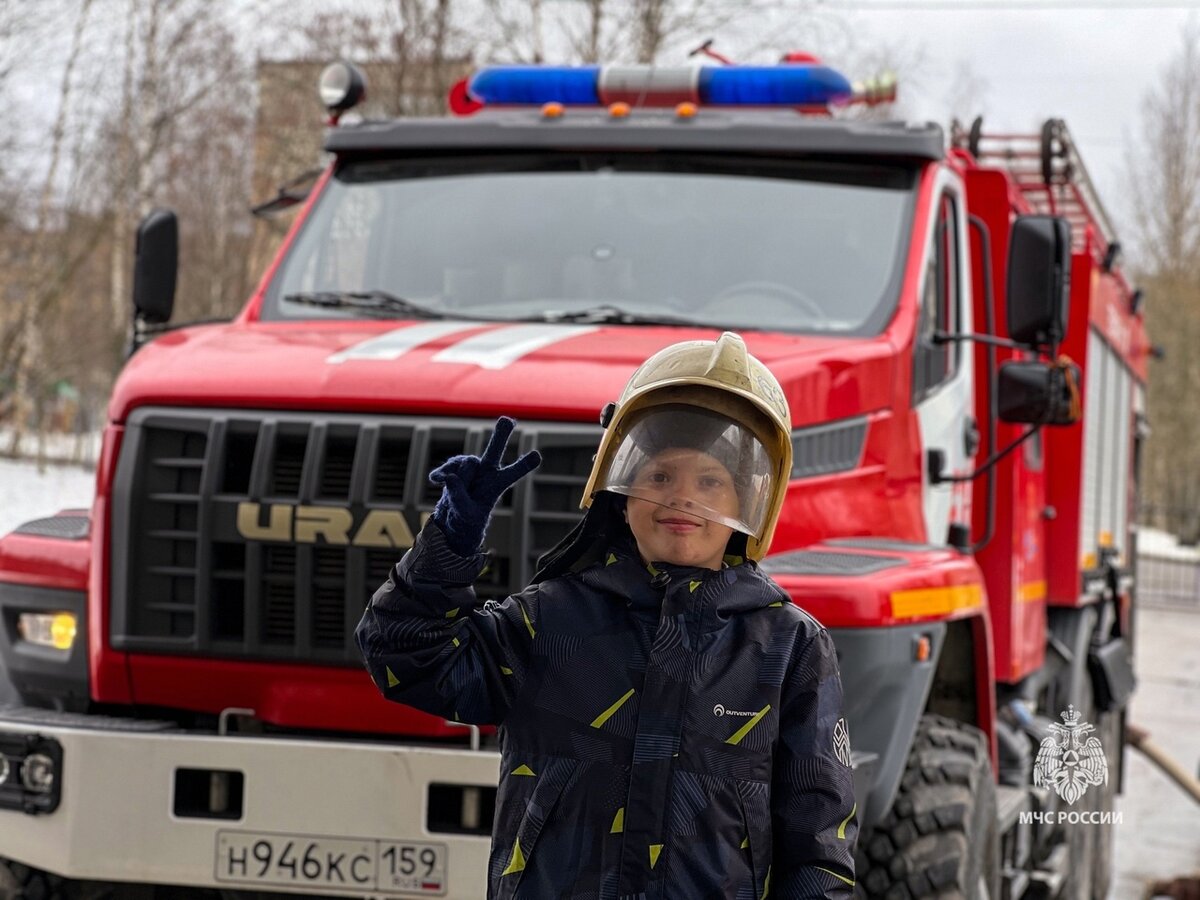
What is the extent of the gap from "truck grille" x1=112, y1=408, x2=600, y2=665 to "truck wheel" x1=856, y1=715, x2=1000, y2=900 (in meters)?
1.10

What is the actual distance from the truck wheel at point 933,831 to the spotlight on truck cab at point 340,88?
3.03 metres

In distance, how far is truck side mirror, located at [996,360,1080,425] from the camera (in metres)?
5.12

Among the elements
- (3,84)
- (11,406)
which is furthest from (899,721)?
(11,406)

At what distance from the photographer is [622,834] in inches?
94.8

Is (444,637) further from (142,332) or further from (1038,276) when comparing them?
(142,332)

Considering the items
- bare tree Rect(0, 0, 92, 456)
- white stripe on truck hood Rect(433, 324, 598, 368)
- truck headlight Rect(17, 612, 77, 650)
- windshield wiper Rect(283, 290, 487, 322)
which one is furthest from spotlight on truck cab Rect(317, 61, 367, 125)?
bare tree Rect(0, 0, 92, 456)

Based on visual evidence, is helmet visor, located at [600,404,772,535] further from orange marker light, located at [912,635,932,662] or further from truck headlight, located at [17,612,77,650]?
truck headlight, located at [17,612,77,650]

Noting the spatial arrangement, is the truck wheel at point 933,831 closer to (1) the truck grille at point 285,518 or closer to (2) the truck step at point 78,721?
(1) the truck grille at point 285,518

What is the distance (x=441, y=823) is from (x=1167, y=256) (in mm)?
49160

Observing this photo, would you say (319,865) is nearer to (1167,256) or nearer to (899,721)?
(899,721)

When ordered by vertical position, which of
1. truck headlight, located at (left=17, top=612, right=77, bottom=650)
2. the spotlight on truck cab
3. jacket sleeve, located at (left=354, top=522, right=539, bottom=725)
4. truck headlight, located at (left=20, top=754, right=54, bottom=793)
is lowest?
truck headlight, located at (left=20, top=754, right=54, bottom=793)

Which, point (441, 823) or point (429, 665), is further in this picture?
point (441, 823)

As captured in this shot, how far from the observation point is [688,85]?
19.9ft

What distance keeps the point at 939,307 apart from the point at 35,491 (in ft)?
67.0
